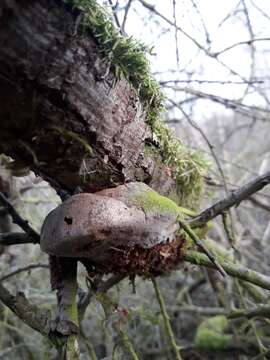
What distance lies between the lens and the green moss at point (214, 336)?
2.70m

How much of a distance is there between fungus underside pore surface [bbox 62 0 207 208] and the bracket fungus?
A: 6.0 inches

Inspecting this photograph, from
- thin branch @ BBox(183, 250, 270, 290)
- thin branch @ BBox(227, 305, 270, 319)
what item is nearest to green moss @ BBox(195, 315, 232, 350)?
thin branch @ BBox(227, 305, 270, 319)

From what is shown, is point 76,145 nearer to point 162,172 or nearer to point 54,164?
point 54,164

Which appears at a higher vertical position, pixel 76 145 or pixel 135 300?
pixel 76 145

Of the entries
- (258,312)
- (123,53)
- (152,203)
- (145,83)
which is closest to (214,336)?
(258,312)

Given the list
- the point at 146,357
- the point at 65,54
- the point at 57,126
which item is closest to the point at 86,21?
the point at 65,54

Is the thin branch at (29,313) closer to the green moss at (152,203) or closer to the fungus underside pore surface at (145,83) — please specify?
the green moss at (152,203)

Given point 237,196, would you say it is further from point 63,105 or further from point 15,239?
point 15,239

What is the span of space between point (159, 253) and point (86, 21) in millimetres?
532

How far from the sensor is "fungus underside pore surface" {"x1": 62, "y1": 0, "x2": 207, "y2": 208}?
703 millimetres

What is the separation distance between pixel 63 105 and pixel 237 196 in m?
0.47

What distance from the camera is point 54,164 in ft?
2.60

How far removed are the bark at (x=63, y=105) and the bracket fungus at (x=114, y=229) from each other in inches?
2.3

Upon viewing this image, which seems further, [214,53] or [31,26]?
[214,53]
